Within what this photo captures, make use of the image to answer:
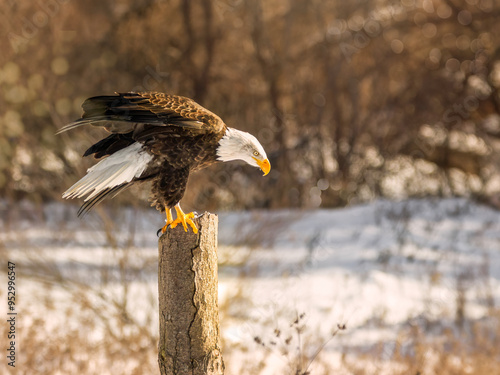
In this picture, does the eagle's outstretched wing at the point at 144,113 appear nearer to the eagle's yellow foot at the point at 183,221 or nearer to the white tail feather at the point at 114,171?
the white tail feather at the point at 114,171

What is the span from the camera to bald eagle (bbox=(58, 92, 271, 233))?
235cm

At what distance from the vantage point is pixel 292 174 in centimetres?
985

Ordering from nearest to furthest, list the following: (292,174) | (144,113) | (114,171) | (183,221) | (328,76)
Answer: (144,113) → (114,171) → (183,221) → (292,174) → (328,76)

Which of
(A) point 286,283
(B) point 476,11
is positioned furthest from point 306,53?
(A) point 286,283

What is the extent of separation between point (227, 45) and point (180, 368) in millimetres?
8281

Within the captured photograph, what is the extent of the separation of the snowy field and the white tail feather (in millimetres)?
1430

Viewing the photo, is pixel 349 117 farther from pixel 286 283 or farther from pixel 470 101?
pixel 286 283

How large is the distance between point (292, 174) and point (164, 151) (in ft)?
24.4

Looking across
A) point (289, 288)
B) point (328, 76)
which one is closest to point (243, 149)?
point (289, 288)

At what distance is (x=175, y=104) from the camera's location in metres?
2.37

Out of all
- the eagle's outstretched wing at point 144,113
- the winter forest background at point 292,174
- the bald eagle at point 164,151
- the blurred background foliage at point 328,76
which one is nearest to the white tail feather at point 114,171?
the bald eagle at point 164,151

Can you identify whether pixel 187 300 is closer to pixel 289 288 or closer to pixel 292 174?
pixel 289 288

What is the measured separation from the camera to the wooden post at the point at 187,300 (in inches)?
98.1

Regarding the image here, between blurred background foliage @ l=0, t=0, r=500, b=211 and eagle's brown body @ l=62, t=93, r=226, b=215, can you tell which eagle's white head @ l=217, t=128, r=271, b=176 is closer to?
eagle's brown body @ l=62, t=93, r=226, b=215
